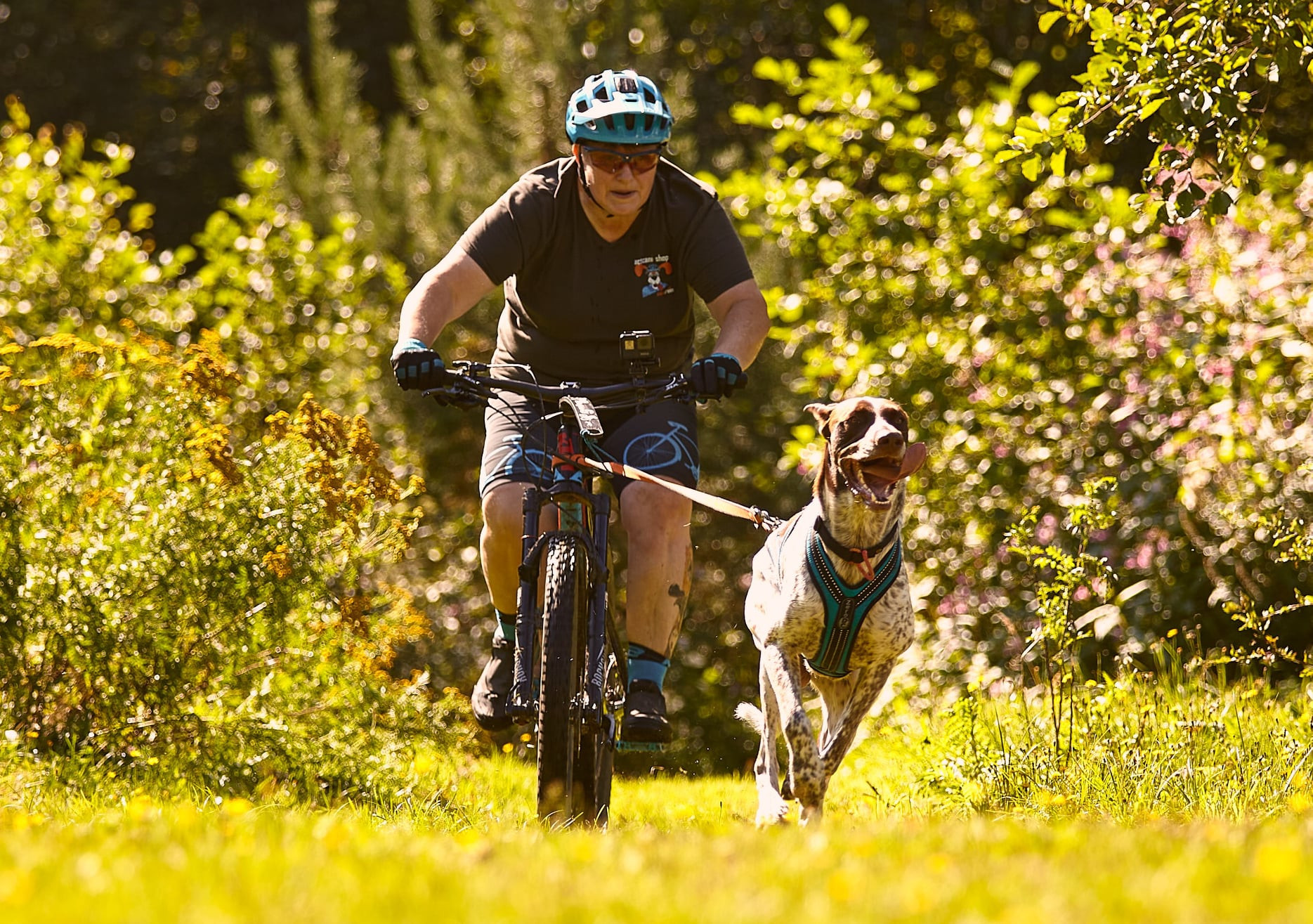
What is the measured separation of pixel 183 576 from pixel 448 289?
146cm

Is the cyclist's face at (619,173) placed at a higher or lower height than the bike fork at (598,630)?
higher

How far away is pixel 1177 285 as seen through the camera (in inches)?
295

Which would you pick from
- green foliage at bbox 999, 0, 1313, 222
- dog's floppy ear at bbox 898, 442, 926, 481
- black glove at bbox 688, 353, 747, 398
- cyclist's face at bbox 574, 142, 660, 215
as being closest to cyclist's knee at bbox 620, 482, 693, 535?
black glove at bbox 688, 353, 747, 398

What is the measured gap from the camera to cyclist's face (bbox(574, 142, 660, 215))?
16.2ft

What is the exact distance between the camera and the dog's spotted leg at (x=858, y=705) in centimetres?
477

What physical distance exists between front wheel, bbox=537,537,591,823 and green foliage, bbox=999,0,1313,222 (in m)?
2.07

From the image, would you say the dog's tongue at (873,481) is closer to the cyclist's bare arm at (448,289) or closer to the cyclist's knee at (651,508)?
the cyclist's knee at (651,508)

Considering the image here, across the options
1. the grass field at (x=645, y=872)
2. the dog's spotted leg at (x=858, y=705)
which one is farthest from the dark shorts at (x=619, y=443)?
the grass field at (x=645, y=872)

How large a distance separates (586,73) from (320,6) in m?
4.63

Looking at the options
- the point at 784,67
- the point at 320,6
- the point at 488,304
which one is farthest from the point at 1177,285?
the point at 320,6

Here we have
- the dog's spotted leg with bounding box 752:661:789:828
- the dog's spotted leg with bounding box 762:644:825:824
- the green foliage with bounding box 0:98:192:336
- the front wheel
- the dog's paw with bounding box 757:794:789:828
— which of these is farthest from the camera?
the green foliage with bounding box 0:98:192:336

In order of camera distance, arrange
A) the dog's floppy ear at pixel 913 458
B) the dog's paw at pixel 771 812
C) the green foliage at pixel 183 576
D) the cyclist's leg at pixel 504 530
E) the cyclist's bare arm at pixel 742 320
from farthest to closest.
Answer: the green foliage at pixel 183 576 < the cyclist's bare arm at pixel 742 320 < the cyclist's leg at pixel 504 530 < the dog's paw at pixel 771 812 < the dog's floppy ear at pixel 913 458

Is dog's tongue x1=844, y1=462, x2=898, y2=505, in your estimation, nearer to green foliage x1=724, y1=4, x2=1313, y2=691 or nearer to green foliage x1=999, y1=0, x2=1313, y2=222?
green foliage x1=999, y1=0, x2=1313, y2=222

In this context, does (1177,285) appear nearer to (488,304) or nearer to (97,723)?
(488,304)
